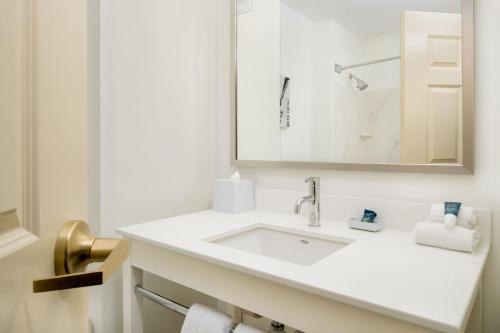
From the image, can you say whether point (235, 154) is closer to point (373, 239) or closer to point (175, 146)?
point (175, 146)

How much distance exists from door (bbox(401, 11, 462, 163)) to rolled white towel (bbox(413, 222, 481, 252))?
0.23 metres

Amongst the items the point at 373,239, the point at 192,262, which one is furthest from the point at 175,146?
the point at 373,239

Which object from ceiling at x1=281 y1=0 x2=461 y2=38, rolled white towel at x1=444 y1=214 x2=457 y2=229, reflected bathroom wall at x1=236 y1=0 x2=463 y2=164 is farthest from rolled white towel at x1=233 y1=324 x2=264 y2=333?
ceiling at x1=281 y1=0 x2=461 y2=38

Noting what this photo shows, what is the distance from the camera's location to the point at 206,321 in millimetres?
823

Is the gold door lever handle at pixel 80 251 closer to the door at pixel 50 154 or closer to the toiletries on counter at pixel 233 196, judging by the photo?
the door at pixel 50 154

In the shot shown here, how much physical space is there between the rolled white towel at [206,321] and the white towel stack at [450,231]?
571 mm

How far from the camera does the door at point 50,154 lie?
0.28 meters

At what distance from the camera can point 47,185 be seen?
1.09ft

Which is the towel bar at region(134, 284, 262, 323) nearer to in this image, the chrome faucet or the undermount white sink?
the undermount white sink

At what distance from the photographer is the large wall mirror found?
945mm

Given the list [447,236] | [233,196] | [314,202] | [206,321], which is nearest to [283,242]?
[314,202]

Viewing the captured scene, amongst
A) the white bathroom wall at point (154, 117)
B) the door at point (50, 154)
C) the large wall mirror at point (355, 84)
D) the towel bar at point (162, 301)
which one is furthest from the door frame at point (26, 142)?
the large wall mirror at point (355, 84)

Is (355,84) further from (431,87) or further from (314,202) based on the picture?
(314,202)

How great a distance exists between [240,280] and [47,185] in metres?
0.53
